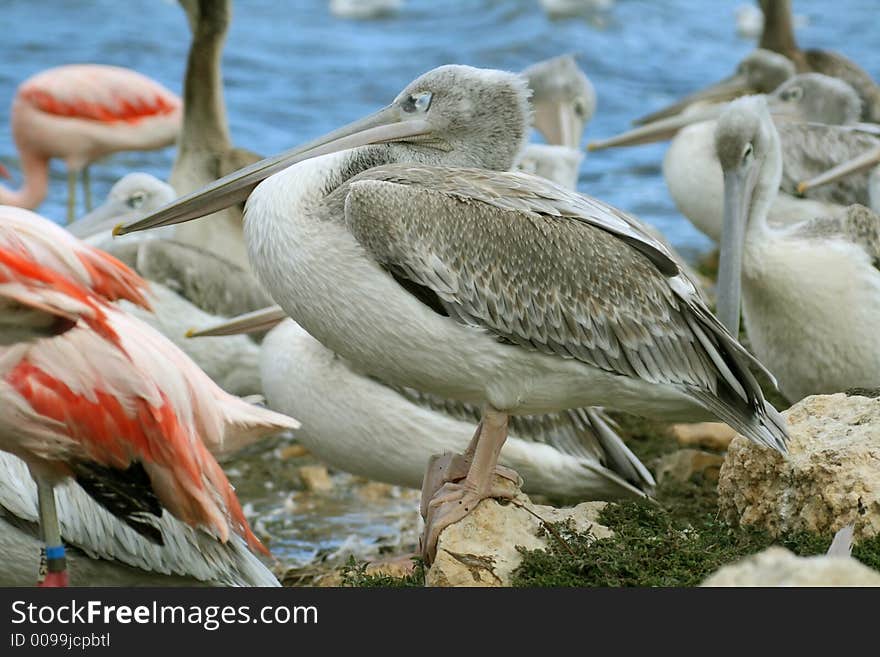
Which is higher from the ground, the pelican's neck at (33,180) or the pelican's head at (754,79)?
the pelican's head at (754,79)

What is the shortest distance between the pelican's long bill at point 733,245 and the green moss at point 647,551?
115 cm

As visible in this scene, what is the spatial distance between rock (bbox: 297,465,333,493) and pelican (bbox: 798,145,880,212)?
8.34 feet

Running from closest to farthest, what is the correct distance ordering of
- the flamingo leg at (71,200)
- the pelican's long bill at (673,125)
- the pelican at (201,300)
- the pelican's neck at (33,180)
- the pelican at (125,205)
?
1. the pelican at (201,300)
2. the pelican at (125,205)
3. the pelican's long bill at (673,125)
4. the flamingo leg at (71,200)
5. the pelican's neck at (33,180)

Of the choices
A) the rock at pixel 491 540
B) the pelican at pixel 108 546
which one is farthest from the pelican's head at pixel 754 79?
the pelican at pixel 108 546

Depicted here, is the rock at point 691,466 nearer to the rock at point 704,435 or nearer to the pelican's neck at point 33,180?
the rock at point 704,435

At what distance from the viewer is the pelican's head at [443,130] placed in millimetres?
4539

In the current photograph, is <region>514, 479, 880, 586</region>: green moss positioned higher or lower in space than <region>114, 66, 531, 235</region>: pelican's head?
lower

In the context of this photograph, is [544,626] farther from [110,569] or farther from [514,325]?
[110,569]

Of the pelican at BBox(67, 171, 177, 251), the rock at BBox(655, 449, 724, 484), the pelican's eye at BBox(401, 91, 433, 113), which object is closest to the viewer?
the pelican's eye at BBox(401, 91, 433, 113)

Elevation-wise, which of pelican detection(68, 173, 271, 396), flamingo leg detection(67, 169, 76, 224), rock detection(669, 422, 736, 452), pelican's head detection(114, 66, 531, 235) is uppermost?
pelican's head detection(114, 66, 531, 235)

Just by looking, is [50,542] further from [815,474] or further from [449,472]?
[815,474]

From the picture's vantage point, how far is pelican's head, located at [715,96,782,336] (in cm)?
582

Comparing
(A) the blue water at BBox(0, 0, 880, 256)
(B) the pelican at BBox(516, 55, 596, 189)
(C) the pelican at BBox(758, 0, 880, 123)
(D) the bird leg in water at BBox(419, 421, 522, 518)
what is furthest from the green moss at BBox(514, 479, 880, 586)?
(A) the blue water at BBox(0, 0, 880, 256)

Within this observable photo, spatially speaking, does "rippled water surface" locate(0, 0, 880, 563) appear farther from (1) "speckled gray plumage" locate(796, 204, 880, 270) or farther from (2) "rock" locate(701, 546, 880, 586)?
(2) "rock" locate(701, 546, 880, 586)
